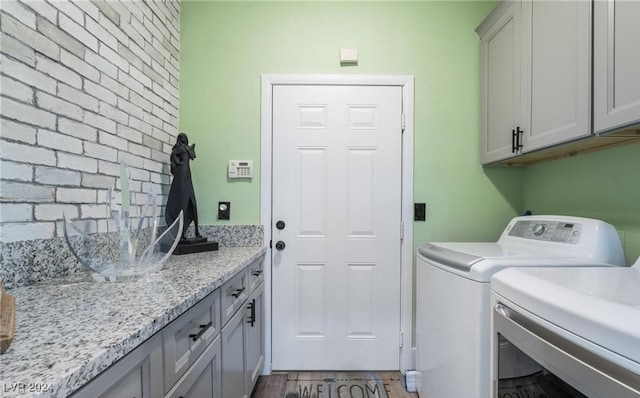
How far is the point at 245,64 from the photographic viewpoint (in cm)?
197

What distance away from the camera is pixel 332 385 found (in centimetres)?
179

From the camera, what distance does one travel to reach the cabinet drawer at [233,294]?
117 centimetres

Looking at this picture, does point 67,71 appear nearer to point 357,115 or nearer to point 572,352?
point 357,115

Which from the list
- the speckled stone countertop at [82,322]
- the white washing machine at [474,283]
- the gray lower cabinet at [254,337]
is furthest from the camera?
the gray lower cabinet at [254,337]

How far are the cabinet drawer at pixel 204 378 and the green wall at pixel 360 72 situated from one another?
3.23 ft

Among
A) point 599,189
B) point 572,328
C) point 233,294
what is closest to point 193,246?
point 233,294

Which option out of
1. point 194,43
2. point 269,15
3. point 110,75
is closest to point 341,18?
point 269,15

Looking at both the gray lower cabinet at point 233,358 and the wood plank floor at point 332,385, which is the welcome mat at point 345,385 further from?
the gray lower cabinet at point 233,358

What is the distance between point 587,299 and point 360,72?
1.73m

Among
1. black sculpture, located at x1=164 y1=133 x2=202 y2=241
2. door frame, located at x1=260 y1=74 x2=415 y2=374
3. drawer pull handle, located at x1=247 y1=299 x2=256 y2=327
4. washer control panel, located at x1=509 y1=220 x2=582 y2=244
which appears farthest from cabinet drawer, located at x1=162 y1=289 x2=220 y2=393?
washer control panel, located at x1=509 y1=220 x2=582 y2=244

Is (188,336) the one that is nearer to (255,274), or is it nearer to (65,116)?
(255,274)

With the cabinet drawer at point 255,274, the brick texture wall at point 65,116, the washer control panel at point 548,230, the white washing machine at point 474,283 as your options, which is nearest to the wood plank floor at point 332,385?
the white washing machine at point 474,283

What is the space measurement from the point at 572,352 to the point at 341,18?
6.95 ft

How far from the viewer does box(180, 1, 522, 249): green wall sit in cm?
195
